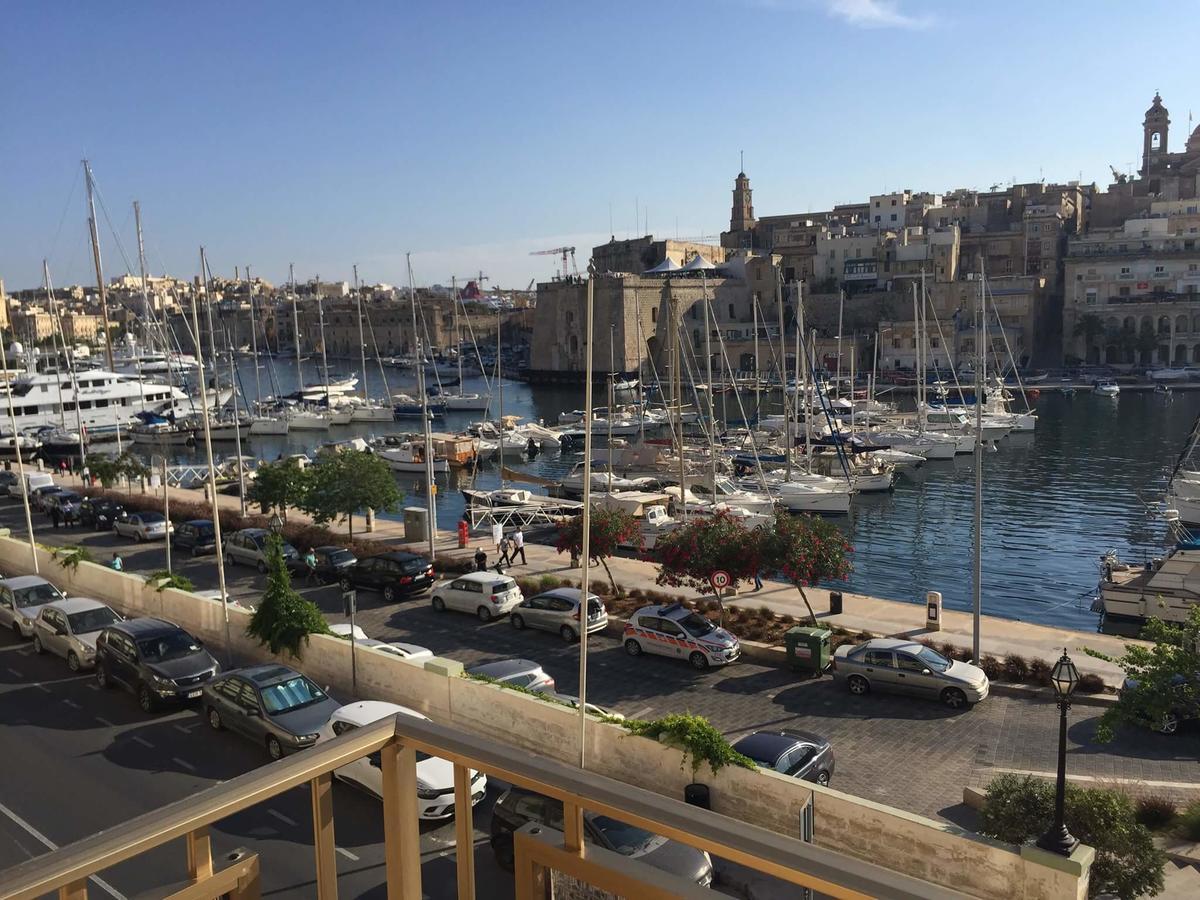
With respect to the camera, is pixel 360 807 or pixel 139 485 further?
pixel 139 485

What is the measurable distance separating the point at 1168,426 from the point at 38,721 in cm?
5539

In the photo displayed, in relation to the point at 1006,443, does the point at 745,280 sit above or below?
above

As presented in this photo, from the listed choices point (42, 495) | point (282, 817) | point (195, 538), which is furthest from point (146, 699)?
point (42, 495)

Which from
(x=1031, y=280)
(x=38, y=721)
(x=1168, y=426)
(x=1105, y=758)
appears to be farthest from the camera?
(x=1031, y=280)

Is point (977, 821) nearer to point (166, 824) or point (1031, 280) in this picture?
point (166, 824)

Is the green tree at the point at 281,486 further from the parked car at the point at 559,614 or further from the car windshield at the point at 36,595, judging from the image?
the parked car at the point at 559,614

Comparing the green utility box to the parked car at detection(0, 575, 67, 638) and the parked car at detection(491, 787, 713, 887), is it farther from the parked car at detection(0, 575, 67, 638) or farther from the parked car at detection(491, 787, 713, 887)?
the parked car at detection(0, 575, 67, 638)

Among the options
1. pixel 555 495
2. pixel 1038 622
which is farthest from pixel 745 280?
pixel 1038 622

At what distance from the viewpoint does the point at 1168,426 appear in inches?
2082

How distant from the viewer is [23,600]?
53.9ft

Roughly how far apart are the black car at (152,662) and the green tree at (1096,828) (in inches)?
374

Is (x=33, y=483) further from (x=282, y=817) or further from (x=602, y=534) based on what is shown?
(x=282, y=817)

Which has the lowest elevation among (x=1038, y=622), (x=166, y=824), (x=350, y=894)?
(x=1038, y=622)

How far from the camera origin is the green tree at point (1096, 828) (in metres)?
7.58
